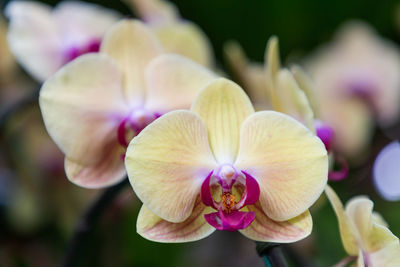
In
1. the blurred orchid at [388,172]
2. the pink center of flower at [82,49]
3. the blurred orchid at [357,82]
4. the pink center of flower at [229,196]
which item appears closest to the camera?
the pink center of flower at [229,196]

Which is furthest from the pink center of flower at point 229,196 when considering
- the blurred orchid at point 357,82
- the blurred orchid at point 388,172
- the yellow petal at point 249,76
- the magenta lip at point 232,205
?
the blurred orchid at point 357,82

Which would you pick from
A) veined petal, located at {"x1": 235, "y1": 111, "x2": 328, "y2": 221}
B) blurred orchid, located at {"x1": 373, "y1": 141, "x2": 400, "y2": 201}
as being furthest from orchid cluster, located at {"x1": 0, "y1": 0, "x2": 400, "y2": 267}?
blurred orchid, located at {"x1": 373, "y1": 141, "x2": 400, "y2": 201}

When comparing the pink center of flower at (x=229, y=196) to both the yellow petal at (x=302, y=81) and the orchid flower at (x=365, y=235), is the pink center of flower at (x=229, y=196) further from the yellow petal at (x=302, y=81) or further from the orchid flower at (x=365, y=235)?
the yellow petal at (x=302, y=81)

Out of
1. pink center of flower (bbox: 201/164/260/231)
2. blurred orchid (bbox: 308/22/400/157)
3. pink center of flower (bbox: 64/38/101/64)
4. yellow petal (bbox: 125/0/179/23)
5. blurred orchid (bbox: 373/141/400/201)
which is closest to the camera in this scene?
pink center of flower (bbox: 201/164/260/231)

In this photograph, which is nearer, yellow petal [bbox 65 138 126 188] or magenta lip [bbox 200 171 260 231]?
magenta lip [bbox 200 171 260 231]

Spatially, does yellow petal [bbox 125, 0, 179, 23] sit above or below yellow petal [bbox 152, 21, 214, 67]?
below

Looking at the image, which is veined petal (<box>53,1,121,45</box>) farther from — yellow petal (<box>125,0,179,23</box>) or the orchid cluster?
yellow petal (<box>125,0,179,23</box>)

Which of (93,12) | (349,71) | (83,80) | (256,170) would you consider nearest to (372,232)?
(256,170)

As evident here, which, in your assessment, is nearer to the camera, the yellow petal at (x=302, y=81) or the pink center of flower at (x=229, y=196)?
the pink center of flower at (x=229, y=196)
